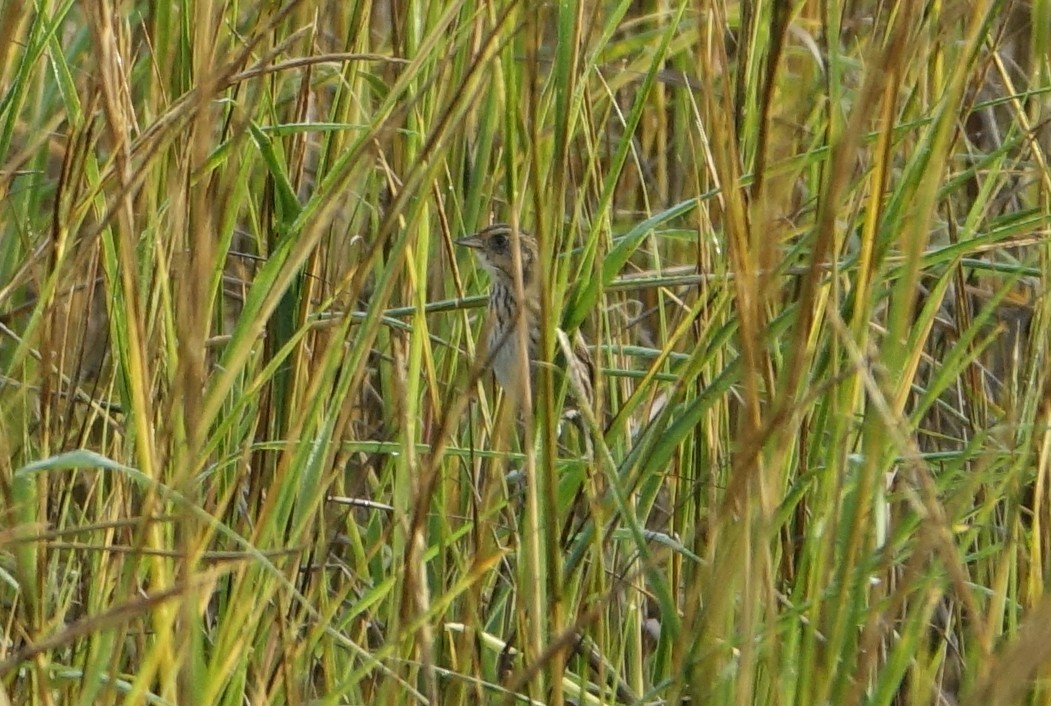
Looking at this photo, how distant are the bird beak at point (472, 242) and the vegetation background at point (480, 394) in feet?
0.07

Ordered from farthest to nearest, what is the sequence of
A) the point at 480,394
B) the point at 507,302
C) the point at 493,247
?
the point at 507,302 < the point at 493,247 < the point at 480,394

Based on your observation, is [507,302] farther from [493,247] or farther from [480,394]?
[480,394]

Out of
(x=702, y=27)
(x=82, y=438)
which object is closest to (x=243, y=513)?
(x=82, y=438)

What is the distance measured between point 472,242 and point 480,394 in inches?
8.9

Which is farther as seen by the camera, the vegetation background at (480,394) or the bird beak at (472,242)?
the bird beak at (472,242)

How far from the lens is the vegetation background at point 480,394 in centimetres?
122

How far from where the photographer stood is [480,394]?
208cm

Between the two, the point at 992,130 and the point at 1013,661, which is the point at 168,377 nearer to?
the point at 1013,661

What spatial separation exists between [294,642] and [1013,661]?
0.87 meters

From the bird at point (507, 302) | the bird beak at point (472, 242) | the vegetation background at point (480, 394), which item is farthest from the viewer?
the bird beak at point (472, 242)

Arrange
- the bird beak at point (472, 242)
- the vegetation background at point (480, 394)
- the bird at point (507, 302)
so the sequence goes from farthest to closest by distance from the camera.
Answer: the bird beak at point (472, 242) < the bird at point (507, 302) < the vegetation background at point (480, 394)

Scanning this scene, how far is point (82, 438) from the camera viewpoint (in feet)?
5.94

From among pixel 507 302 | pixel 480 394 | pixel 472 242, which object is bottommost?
pixel 507 302

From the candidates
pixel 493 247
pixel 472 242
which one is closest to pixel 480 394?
pixel 472 242
